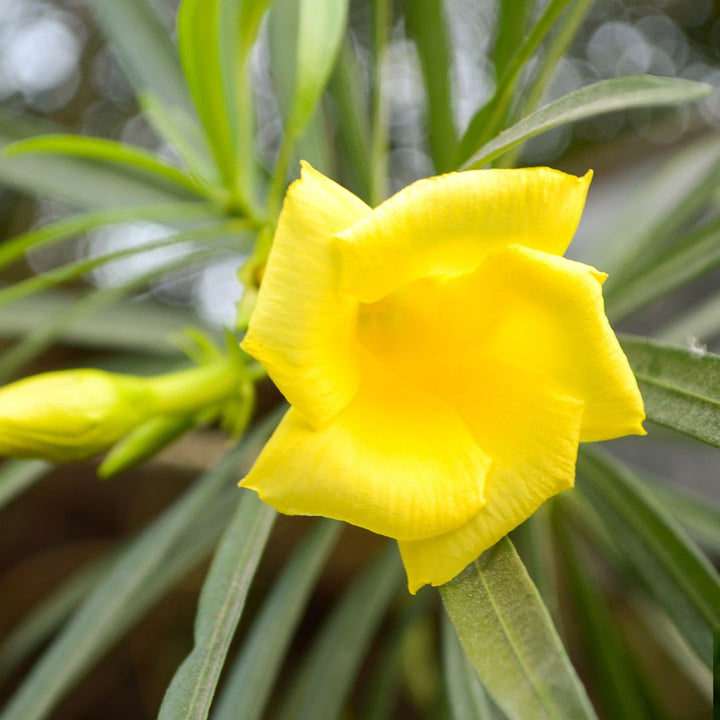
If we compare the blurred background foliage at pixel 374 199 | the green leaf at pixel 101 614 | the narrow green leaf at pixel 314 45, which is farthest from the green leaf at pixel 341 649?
the narrow green leaf at pixel 314 45

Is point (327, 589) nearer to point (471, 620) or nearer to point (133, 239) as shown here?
point (133, 239)

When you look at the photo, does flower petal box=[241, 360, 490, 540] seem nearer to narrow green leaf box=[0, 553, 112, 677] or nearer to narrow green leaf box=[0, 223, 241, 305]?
narrow green leaf box=[0, 223, 241, 305]

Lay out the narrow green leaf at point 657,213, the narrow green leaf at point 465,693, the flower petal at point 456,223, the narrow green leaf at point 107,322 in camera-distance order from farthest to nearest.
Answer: the narrow green leaf at point 107,322 < the narrow green leaf at point 657,213 < the narrow green leaf at point 465,693 < the flower petal at point 456,223

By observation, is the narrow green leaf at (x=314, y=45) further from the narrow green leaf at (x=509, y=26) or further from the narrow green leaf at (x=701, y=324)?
the narrow green leaf at (x=701, y=324)

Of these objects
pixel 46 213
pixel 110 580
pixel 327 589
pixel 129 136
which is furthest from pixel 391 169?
pixel 110 580

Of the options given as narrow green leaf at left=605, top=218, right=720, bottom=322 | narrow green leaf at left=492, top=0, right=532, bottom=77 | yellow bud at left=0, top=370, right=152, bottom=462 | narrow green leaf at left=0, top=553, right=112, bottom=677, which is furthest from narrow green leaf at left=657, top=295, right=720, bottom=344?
narrow green leaf at left=0, top=553, right=112, bottom=677

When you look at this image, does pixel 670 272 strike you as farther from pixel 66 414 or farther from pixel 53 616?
pixel 53 616
